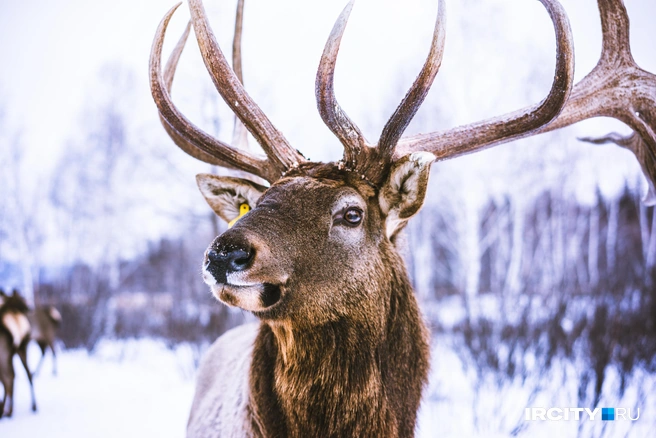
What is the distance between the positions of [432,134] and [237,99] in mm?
873

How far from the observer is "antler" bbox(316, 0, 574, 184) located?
1.88m

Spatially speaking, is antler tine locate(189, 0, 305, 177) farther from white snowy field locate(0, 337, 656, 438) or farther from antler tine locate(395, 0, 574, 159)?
white snowy field locate(0, 337, 656, 438)

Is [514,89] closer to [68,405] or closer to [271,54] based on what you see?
[271,54]

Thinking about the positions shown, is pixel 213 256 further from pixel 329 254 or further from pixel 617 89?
pixel 617 89

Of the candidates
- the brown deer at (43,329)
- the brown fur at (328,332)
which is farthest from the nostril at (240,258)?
the brown deer at (43,329)

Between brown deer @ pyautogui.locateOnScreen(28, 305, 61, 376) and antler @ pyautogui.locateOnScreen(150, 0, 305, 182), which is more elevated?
antler @ pyautogui.locateOnScreen(150, 0, 305, 182)

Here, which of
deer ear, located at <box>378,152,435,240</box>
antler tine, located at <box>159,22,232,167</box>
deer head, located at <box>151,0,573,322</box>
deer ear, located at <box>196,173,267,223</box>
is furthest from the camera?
antler tine, located at <box>159,22,232,167</box>

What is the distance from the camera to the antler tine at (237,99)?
6.68 ft

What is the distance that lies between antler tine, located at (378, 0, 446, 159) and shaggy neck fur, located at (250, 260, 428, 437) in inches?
26.3

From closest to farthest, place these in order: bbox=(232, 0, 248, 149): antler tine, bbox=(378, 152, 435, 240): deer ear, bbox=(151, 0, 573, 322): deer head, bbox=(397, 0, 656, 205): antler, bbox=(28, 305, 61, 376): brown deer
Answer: bbox=(151, 0, 573, 322): deer head
bbox=(378, 152, 435, 240): deer ear
bbox=(397, 0, 656, 205): antler
bbox=(232, 0, 248, 149): antler tine
bbox=(28, 305, 61, 376): brown deer

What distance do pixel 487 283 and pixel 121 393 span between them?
37.1ft

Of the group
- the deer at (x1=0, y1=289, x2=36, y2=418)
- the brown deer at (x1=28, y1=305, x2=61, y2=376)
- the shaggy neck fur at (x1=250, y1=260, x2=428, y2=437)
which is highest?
the shaggy neck fur at (x1=250, y1=260, x2=428, y2=437)

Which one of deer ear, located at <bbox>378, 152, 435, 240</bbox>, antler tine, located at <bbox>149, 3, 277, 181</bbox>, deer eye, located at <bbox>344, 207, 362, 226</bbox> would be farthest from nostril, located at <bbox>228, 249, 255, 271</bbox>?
antler tine, located at <bbox>149, 3, 277, 181</bbox>

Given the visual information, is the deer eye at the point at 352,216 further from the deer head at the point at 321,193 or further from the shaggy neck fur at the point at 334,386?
the shaggy neck fur at the point at 334,386
